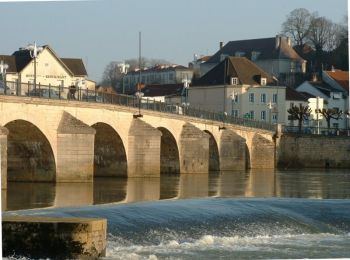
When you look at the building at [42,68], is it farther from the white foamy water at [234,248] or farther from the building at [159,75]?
the building at [159,75]

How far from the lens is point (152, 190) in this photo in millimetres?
41812

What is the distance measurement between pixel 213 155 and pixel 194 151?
7.56 m

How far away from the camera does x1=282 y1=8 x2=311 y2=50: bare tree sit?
135000 mm

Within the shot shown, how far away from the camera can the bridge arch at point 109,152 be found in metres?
52.9

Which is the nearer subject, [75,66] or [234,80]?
[234,80]

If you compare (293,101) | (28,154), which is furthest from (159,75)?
(28,154)

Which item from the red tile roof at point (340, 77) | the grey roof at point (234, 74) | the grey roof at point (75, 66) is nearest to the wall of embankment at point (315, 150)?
the grey roof at point (234, 74)

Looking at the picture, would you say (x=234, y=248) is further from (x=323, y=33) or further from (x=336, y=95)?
(x=323, y=33)

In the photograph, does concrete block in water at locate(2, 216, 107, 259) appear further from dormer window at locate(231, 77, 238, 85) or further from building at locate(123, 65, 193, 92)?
building at locate(123, 65, 193, 92)

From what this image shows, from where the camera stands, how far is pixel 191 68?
16038cm

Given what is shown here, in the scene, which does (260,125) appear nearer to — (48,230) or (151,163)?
(151,163)

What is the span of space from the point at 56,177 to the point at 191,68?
11668 centimetres

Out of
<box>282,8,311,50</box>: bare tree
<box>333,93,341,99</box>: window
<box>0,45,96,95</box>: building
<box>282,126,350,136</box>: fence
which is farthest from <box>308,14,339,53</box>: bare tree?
<box>0,45,96,95</box>: building

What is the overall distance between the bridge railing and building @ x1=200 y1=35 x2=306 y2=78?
183 feet
